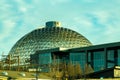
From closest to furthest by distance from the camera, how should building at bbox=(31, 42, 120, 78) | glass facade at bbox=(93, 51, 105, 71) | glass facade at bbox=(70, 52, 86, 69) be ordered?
building at bbox=(31, 42, 120, 78)
glass facade at bbox=(93, 51, 105, 71)
glass facade at bbox=(70, 52, 86, 69)

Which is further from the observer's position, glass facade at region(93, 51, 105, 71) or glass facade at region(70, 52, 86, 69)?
glass facade at region(70, 52, 86, 69)

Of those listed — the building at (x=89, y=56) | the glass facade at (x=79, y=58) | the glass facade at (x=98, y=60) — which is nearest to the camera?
the building at (x=89, y=56)

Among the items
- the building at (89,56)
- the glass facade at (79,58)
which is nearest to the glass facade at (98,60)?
the building at (89,56)

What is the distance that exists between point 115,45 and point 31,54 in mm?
62354

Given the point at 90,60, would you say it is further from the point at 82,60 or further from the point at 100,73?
the point at 100,73

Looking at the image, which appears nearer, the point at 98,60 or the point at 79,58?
the point at 98,60

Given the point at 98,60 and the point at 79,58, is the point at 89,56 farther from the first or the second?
the point at 79,58

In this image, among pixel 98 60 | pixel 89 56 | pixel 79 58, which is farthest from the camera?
pixel 79 58

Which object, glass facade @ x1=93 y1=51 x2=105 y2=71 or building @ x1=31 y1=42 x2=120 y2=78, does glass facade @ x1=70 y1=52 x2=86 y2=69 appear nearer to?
building @ x1=31 y1=42 x2=120 y2=78

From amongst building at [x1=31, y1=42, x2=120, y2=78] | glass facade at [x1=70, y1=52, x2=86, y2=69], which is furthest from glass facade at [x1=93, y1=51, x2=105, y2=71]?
glass facade at [x1=70, y1=52, x2=86, y2=69]

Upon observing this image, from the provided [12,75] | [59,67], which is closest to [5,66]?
[59,67]

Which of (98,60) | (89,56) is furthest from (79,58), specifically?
A: (98,60)

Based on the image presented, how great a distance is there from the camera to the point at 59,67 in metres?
126

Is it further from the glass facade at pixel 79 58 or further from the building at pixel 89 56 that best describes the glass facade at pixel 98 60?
the glass facade at pixel 79 58
